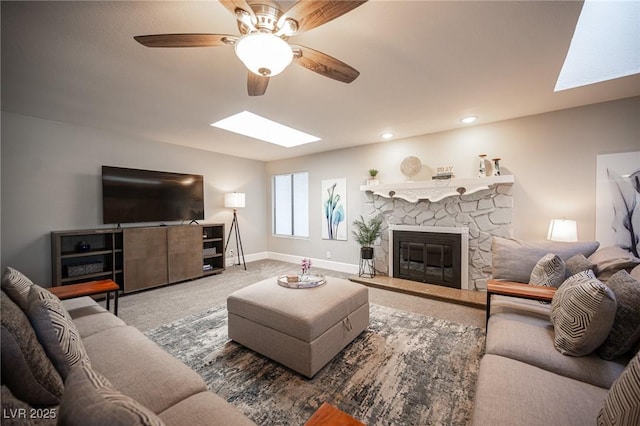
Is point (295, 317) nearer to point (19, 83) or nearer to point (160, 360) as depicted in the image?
point (160, 360)

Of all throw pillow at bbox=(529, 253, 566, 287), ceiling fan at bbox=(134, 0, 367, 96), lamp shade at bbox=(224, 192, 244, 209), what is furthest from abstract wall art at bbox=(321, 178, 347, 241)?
ceiling fan at bbox=(134, 0, 367, 96)

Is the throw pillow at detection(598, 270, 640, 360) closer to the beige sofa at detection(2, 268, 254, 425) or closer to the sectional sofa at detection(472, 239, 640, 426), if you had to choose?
the sectional sofa at detection(472, 239, 640, 426)

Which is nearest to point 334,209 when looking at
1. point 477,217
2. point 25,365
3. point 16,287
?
point 477,217

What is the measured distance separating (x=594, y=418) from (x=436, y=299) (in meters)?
2.52

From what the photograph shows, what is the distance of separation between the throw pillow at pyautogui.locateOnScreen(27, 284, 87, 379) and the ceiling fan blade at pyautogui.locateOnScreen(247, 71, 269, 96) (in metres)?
1.75

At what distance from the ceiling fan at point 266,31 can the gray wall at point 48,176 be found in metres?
3.23

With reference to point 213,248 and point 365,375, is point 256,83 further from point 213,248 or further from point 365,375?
point 213,248

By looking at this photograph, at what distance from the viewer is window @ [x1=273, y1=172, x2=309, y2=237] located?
566 cm

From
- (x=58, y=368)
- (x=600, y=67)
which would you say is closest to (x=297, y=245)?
(x=58, y=368)

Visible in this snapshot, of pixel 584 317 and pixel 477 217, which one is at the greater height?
pixel 477 217

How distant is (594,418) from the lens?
95 cm

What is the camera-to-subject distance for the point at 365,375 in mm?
1873

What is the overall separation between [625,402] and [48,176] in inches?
212

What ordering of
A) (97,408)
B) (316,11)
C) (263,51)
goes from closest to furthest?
(97,408) < (316,11) < (263,51)
